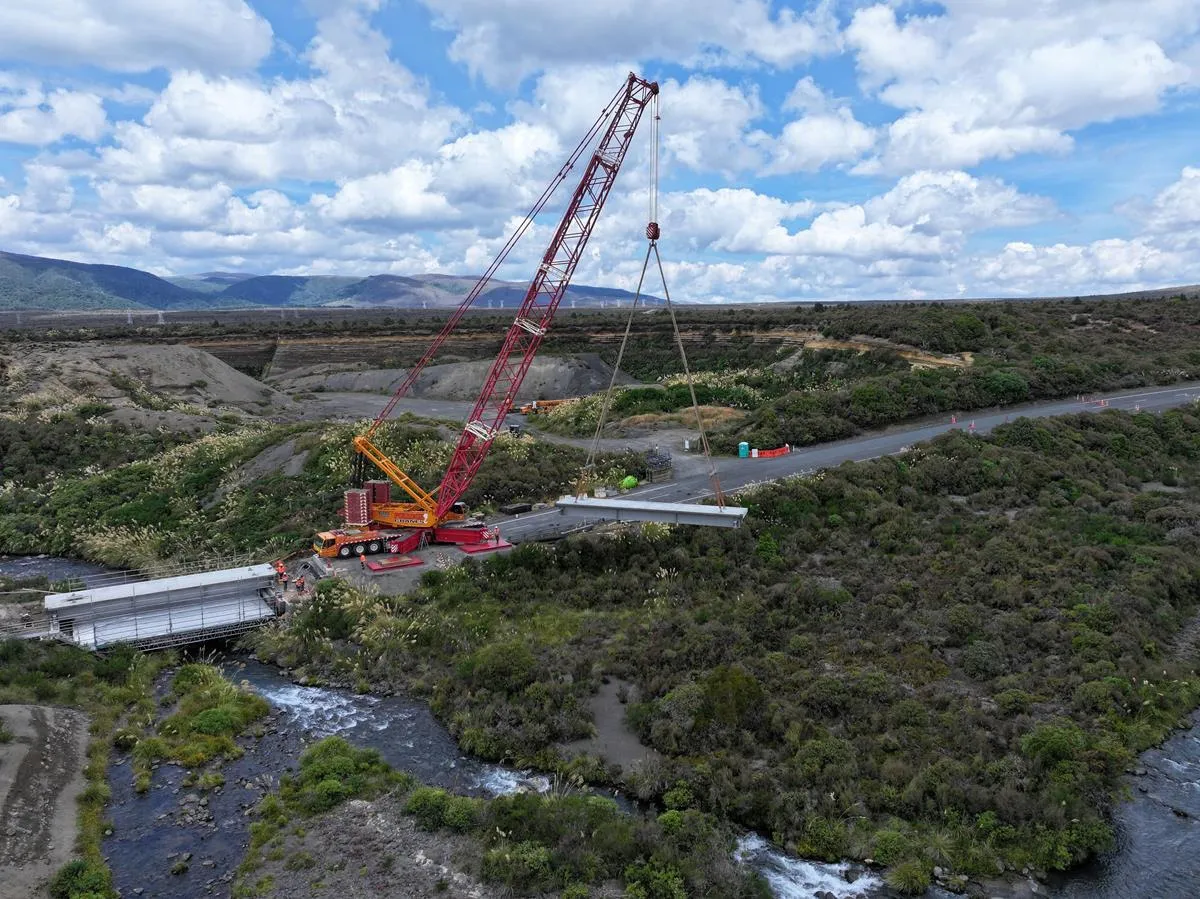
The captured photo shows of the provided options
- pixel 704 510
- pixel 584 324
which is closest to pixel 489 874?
pixel 704 510

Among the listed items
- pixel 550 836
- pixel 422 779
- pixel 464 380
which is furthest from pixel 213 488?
pixel 464 380

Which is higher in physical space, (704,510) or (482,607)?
(704,510)

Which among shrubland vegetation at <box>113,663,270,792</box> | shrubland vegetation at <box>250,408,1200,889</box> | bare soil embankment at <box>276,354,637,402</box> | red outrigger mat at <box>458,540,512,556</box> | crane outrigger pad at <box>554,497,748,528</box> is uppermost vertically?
bare soil embankment at <box>276,354,637,402</box>

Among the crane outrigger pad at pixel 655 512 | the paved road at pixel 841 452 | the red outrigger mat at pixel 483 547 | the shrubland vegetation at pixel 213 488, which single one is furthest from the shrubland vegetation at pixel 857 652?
the shrubland vegetation at pixel 213 488

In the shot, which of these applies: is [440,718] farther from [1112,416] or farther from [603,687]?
[1112,416]

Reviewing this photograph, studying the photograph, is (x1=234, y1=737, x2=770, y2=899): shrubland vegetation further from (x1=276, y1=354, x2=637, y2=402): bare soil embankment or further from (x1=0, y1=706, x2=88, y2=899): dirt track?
(x1=276, y1=354, x2=637, y2=402): bare soil embankment

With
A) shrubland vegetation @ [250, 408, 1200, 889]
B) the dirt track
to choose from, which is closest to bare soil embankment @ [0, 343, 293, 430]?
shrubland vegetation @ [250, 408, 1200, 889]
